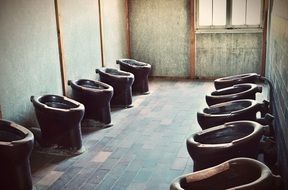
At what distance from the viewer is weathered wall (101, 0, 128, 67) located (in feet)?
21.4

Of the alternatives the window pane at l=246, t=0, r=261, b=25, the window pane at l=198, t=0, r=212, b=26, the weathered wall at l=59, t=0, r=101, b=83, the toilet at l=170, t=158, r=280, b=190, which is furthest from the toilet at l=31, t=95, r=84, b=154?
the window pane at l=246, t=0, r=261, b=25

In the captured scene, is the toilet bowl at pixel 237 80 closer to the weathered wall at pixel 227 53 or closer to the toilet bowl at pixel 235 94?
the toilet bowl at pixel 235 94

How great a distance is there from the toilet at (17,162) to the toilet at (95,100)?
1.65 metres

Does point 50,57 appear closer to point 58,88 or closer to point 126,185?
point 58,88

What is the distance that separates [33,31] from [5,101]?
41.0 inches

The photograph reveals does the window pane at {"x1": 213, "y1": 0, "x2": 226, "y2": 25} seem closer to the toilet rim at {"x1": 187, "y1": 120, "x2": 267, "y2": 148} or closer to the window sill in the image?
the window sill

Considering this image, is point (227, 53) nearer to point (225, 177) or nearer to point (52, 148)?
point (52, 148)

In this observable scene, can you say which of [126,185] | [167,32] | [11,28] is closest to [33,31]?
[11,28]

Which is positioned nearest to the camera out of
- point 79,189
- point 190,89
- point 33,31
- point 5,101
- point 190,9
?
point 79,189

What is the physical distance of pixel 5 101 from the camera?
3934mm

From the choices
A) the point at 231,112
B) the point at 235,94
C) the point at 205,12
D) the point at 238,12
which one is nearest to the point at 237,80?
the point at 235,94

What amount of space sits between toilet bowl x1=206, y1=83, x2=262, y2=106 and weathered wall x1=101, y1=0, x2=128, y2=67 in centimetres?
268

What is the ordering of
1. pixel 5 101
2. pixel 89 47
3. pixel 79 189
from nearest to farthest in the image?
pixel 79 189 < pixel 5 101 < pixel 89 47

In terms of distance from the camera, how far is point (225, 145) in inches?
104
